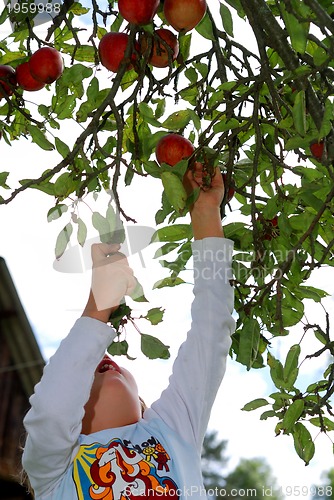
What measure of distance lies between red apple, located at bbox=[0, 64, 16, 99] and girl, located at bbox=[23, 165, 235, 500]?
54 cm

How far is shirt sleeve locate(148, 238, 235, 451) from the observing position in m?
1.68

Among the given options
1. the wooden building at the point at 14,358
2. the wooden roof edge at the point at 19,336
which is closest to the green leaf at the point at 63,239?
the wooden building at the point at 14,358

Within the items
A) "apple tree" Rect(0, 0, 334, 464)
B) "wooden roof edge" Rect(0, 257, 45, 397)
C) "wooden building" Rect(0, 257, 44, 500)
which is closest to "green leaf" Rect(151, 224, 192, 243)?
"apple tree" Rect(0, 0, 334, 464)

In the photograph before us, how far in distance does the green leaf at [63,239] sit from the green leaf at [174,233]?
0.18 meters

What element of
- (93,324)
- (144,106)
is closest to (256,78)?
(144,106)

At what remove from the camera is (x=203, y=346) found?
1.70 metres

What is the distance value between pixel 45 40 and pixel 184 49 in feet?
1.12

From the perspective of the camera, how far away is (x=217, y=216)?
5.44 ft

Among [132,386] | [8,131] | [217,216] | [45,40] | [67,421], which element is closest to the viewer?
[67,421]

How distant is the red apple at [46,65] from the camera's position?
6.12ft

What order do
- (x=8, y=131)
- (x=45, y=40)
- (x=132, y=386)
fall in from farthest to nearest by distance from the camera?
(x=8, y=131), (x=45, y=40), (x=132, y=386)

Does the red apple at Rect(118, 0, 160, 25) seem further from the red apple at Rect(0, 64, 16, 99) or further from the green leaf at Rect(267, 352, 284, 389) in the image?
the green leaf at Rect(267, 352, 284, 389)

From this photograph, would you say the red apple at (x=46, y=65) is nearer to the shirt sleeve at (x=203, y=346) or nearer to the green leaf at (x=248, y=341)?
the shirt sleeve at (x=203, y=346)

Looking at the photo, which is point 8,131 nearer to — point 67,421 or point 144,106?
point 144,106
